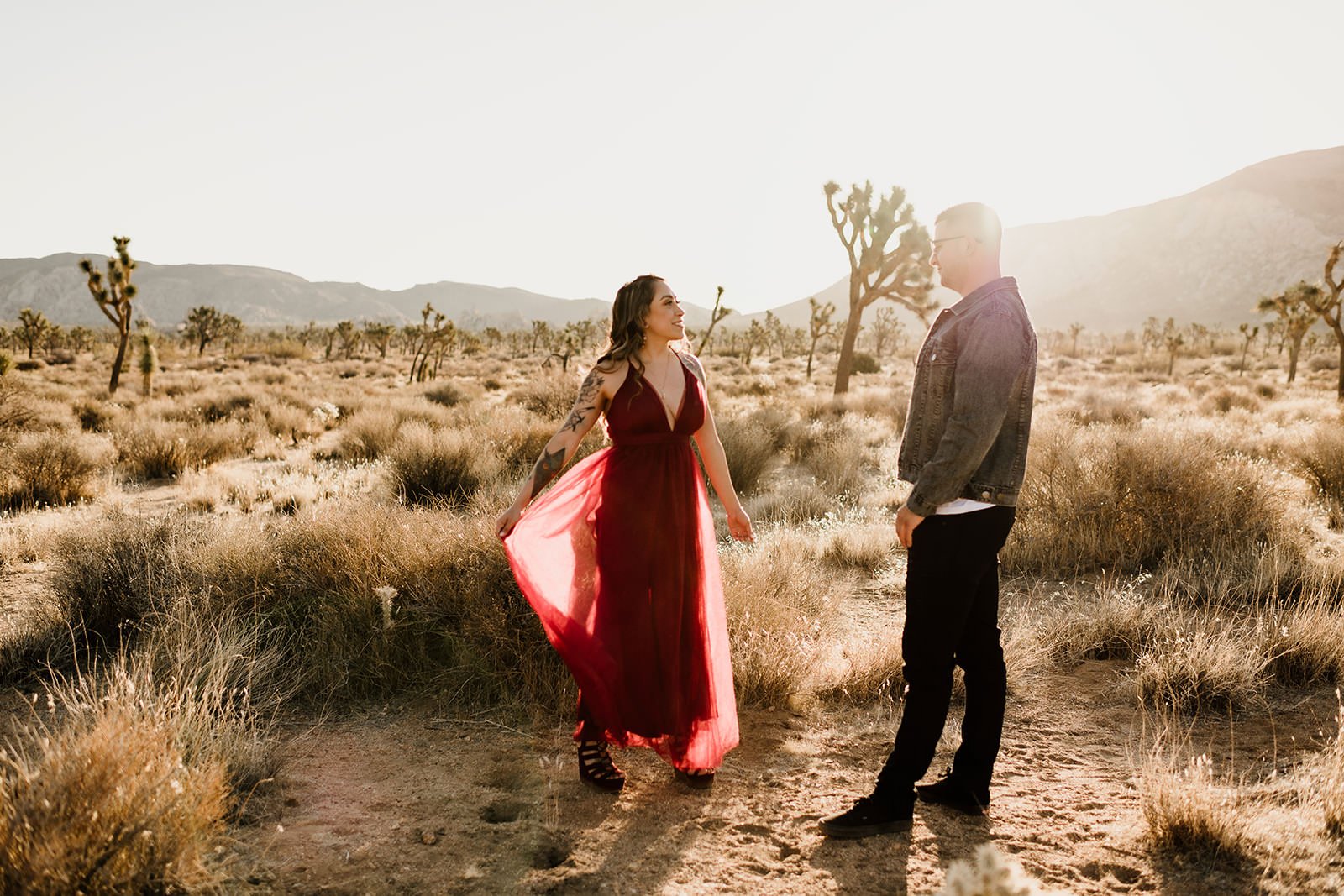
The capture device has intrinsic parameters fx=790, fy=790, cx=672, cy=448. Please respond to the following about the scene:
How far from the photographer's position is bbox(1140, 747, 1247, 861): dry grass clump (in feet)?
9.00

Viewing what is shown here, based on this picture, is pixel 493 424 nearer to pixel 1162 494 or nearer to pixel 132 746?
pixel 1162 494

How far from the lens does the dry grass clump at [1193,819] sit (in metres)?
2.74

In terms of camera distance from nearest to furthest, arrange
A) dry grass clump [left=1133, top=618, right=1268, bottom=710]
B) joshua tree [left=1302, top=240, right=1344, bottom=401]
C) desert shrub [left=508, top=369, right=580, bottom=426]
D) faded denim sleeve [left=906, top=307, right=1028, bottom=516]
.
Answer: faded denim sleeve [left=906, top=307, right=1028, bottom=516]
dry grass clump [left=1133, top=618, right=1268, bottom=710]
desert shrub [left=508, top=369, right=580, bottom=426]
joshua tree [left=1302, top=240, right=1344, bottom=401]

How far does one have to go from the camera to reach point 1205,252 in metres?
127

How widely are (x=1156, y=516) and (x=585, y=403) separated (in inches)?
224

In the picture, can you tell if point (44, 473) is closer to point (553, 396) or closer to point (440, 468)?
point (440, 468)

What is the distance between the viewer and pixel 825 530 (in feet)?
25.0

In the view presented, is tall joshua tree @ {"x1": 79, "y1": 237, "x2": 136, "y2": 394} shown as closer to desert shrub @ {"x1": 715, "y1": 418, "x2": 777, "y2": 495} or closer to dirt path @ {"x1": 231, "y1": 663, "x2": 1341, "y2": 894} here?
desert shrub @ {"x1": 715, "y1": 418, "x2": 777, "y2": 495}

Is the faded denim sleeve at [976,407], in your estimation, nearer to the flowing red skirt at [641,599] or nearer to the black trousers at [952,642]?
the black trousers at [952,642]

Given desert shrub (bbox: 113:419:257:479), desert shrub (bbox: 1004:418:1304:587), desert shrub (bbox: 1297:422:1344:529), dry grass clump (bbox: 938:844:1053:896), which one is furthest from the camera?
desert shrub (bbox: 113:419:257:479)

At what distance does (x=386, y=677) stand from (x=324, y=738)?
52 centimetres

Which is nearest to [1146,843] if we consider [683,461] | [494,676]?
[683,461]

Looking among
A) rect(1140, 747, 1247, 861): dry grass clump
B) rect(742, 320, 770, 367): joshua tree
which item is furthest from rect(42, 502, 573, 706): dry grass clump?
rect(742, 320, 770, 367): joshua tree

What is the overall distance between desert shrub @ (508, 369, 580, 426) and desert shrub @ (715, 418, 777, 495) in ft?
9.19
